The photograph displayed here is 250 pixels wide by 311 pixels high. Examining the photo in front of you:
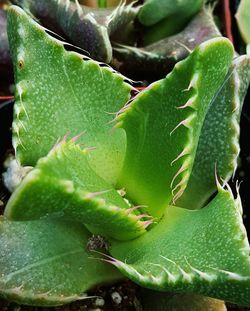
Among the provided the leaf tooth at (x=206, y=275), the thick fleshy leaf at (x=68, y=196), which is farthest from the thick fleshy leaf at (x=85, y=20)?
the leaf tooth at (x=206, y=275)

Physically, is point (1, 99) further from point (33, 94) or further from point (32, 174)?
point (32, 174)

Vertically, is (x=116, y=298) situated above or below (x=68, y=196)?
below

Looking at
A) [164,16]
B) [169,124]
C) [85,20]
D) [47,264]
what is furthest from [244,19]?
[47,264]

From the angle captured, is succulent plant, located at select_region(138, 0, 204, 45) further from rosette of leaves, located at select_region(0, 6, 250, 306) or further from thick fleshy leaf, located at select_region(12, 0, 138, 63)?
rosette of leaves, located at select_region(0, 6, 250, 306)

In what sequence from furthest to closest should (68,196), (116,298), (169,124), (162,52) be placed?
(162,52), (116,298), (169,124), (68,196)

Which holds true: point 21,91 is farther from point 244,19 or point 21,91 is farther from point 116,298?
point 244,19

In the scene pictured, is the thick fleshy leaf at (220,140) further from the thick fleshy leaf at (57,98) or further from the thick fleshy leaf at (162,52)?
the thick fleshy leaf at (162,52)
